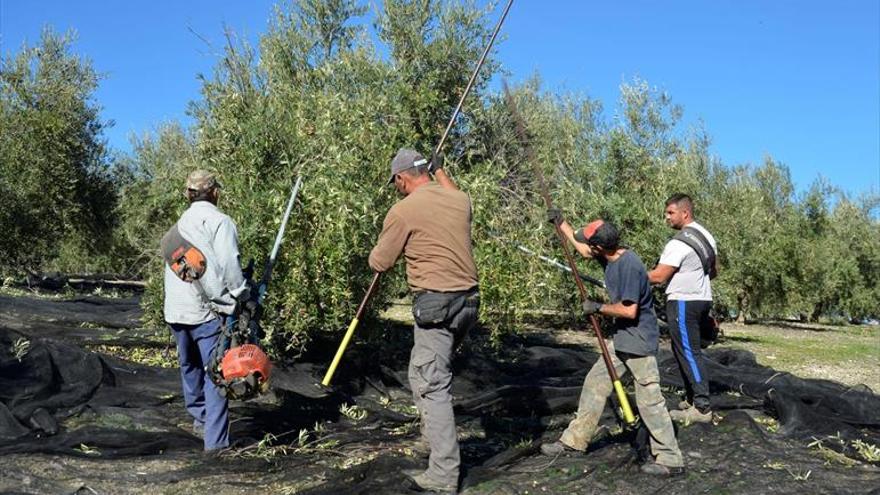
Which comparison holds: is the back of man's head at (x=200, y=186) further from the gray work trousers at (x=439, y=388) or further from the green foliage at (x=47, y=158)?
the green foliage at (x=47, y=158)

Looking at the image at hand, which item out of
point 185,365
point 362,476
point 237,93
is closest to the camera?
point 362,476

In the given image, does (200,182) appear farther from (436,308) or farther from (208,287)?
(436,308)

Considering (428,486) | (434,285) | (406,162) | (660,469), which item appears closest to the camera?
(428,486)

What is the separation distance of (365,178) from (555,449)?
147 inches

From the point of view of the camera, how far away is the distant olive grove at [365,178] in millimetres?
7867

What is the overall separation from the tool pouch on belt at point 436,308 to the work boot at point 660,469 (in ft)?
5.72

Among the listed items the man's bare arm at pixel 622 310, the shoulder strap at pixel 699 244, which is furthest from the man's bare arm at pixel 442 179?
the shoulder strap at pixel 699 244

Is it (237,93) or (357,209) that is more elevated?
(237,93)

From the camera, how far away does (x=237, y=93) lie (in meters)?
8.45

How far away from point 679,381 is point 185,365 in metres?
5.41

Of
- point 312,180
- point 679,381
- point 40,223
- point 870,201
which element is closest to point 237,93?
point 312,180

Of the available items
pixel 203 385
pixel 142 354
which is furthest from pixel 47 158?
pixel 203 385

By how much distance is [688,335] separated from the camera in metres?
6.78

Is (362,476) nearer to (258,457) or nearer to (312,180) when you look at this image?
(258,457)
